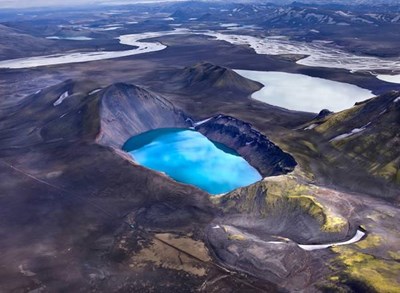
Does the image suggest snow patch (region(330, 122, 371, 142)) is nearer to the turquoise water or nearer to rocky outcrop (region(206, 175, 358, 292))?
the turquoise water

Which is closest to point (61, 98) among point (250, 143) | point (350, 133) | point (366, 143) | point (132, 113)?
point (132, 113)

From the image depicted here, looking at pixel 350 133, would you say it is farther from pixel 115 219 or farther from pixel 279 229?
pixel 115 219

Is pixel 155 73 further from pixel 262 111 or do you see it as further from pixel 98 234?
pixel 98 234

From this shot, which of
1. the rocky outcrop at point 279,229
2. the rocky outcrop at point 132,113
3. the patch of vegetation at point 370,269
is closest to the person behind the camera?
the patch of vegetation at point 370,269

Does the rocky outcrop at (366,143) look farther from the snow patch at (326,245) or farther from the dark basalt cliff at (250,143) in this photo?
the snow patch at (326,245)

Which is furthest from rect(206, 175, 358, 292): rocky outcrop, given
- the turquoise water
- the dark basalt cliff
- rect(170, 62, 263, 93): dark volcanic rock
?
rect(170, 62, 263, 93): dark volcanic rock

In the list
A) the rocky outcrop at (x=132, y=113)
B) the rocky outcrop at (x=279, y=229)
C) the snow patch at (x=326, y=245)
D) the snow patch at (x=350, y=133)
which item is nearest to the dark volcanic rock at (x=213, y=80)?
the rocky outcrop at (x=132, y=113)
